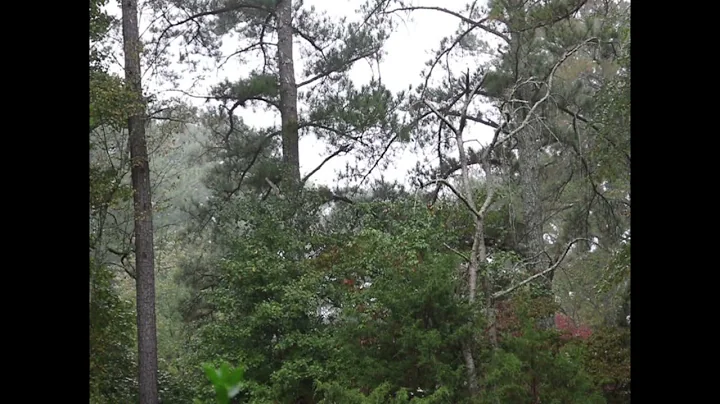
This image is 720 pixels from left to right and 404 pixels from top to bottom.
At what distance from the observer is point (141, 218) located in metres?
6.53

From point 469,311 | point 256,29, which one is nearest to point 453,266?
point 469,311

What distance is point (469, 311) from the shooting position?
510 cm

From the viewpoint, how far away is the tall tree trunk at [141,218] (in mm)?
6371

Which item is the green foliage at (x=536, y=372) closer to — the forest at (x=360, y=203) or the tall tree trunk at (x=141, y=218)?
the forest at (x=360, y=203)

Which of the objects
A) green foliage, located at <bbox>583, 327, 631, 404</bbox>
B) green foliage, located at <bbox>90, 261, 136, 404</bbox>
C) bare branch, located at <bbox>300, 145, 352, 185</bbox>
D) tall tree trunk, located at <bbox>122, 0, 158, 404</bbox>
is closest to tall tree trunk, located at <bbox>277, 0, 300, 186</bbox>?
bare branch, located at <bbox>300, 145, 352, 185</bbox>

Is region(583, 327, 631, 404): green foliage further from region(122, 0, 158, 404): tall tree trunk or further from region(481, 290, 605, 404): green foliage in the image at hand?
region(122, 0, 158, 404): tall tree trunk

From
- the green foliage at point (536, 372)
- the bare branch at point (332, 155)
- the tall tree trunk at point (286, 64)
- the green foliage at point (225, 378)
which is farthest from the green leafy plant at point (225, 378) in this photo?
the tall tree trunk at point (286, 64)

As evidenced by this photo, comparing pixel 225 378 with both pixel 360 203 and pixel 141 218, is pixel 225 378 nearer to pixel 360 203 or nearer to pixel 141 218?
pixel 360 203

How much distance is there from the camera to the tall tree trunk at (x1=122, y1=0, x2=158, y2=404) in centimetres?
637

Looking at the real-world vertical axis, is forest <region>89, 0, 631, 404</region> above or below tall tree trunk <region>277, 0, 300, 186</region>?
below

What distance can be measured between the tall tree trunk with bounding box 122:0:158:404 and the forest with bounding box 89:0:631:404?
2 centimetres

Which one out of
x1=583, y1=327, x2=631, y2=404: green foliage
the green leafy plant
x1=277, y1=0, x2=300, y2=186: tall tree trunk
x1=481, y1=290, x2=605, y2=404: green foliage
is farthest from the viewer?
x1=277, y1=0, x2=300, y2=186: tall tree trunk

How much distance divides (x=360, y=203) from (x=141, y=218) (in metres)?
1.82

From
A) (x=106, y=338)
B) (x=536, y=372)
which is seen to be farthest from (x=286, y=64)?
(x=536, y=372)
